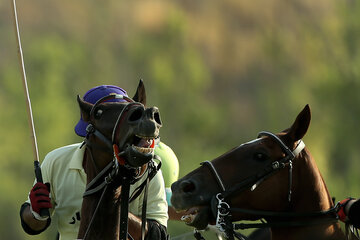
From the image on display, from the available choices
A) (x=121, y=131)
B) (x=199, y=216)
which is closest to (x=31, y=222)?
(x=121, y=131)

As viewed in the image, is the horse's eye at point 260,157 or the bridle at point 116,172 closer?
the bridle at point 116,172

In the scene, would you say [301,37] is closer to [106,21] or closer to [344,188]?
[344,188]

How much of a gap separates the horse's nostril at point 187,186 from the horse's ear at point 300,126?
67 centimetres

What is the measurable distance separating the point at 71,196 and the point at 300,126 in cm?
167

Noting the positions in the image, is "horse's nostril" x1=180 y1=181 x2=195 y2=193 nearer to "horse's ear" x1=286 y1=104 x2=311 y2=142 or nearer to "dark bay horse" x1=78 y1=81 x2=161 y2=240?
"dark bay horse" x1=78 y1=81 x2=161 y2=240

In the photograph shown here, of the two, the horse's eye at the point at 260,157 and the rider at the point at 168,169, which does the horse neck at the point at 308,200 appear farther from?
the rider at the point at 168,169

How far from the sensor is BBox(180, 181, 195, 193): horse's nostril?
16.7 ft

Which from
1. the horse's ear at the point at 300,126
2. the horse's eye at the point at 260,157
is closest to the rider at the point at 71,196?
the horse's eye at the point at 260,157

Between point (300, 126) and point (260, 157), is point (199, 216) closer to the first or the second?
point (260, 157)

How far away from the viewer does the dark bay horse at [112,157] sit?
483 cm

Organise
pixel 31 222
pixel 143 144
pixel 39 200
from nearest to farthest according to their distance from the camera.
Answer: pixel 143 144, pixel 39 200, pixel 31 222

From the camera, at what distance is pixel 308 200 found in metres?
5.07

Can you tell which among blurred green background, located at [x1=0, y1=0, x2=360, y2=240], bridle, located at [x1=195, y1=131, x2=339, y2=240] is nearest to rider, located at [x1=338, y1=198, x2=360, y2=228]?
bridle, located at [x1=195, y1=131, x2=339, y2=240]

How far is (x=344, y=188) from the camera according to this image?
26.0m
